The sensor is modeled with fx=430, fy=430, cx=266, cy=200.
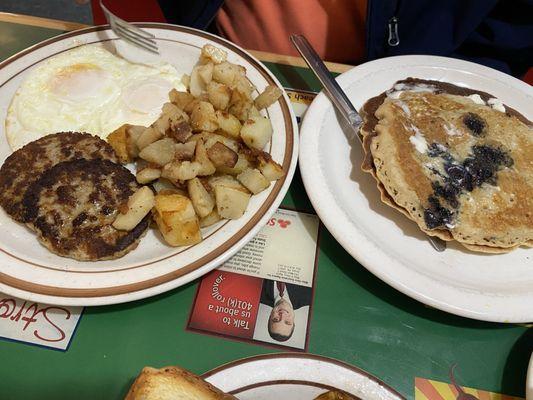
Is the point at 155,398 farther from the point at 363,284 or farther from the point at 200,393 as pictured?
the point at 363,284

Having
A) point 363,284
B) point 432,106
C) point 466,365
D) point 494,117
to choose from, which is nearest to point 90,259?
point 363,284

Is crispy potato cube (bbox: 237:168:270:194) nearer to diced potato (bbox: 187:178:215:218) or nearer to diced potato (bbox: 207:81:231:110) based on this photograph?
diced potato (bbox: 187:178:215:218)

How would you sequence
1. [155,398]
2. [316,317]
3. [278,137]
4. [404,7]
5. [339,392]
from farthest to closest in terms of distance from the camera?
[404,7] < [278,137] < [316,317] < [339,392] < [155,398]

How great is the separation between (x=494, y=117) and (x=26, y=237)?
5.61 feet

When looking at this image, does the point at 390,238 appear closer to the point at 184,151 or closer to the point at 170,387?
the point at 184,151

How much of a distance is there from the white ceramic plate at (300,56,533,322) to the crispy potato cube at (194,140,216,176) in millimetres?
333

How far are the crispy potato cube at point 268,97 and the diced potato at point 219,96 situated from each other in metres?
0.13

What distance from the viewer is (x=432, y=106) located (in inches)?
64.7

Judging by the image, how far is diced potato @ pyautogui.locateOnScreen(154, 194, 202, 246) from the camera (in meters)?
1.31

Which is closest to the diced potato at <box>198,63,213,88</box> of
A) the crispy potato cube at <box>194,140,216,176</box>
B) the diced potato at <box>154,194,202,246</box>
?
the crispy potato cube at <box>194,140,216,176</box>

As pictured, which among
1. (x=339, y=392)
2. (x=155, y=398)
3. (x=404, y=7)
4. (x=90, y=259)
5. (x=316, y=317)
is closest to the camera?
(x=155, y=398)

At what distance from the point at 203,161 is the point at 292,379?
71 centimetres

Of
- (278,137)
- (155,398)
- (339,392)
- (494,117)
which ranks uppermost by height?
(494,117)

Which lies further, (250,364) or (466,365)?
(466,365)
